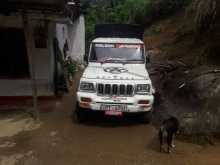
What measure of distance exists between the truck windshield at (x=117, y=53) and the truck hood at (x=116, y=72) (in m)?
0.28

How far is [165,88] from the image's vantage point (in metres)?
12.3

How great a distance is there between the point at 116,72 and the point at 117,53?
4.03 ft

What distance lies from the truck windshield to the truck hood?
0.28 metres

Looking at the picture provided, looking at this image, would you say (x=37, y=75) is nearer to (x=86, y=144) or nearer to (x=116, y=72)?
(x=116, y=72)

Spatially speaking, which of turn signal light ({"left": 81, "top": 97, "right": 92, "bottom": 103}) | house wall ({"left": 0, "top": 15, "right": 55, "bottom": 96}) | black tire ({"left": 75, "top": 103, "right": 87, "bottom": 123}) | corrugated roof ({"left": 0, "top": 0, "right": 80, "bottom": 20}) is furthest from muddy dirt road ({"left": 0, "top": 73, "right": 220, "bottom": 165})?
corrugated roof ({"left": 0, "top": 0, "right": 80, "bottom": 20})

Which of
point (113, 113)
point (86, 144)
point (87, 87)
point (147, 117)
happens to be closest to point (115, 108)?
point (113, 113)

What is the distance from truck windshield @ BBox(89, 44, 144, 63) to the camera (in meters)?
11.2

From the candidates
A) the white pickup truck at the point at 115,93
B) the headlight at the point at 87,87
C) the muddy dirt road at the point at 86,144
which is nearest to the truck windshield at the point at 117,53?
the white pickup truck at the point at 115,93

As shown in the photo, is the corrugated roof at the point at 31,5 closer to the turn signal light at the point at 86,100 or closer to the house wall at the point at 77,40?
the turn signal light at the point at 86,100

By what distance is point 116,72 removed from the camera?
1031 cm

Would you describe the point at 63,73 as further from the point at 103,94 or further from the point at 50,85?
the point at 103,94

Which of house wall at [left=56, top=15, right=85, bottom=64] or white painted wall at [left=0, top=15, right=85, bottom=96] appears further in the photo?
house wall at [left=56, top=15, right=85, bottom=64]

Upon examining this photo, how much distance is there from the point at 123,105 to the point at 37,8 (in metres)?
3.25

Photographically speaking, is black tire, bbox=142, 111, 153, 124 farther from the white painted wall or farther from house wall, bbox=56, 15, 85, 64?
house wall, bbox=56, 15, 85, 64
